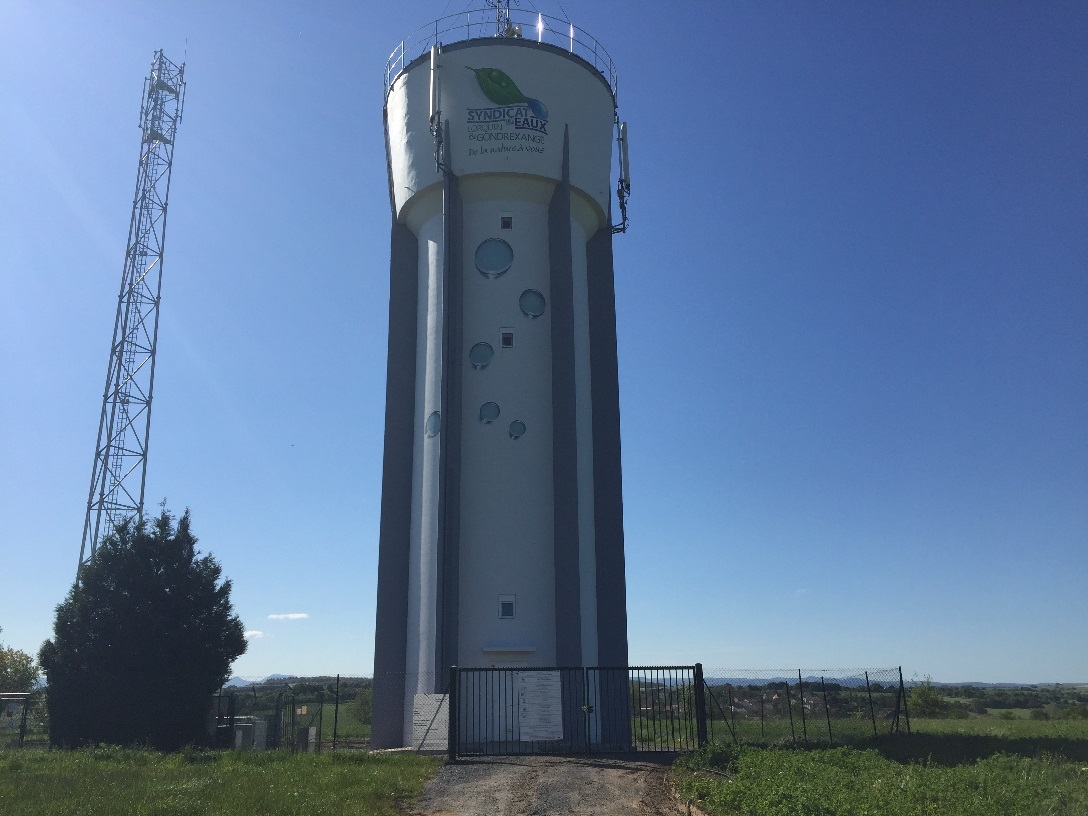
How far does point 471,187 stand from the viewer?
28.7m

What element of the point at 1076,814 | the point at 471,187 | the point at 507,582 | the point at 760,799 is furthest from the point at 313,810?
the point at 471,187

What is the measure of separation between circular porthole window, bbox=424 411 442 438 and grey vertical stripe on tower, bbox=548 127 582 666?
3.52m

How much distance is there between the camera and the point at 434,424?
2714cm

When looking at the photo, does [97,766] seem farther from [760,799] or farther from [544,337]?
[544,337]

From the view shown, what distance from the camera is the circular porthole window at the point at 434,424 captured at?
26922mm

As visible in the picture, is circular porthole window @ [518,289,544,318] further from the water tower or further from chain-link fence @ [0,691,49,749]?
chain-link fence @ [0,691,49,749]

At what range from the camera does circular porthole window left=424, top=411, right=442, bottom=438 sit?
88.3 feet

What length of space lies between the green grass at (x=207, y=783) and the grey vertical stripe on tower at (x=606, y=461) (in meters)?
8.35

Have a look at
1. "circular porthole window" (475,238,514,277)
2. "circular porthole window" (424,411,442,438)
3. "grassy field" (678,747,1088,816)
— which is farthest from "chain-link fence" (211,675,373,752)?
"circular porthole window" (475,238,514,277)

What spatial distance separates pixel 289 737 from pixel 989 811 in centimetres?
2385

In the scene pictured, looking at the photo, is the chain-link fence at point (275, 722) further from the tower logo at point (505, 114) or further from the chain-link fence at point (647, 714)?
the tower logo at point (505, 114)

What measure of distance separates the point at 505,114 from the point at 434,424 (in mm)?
10376

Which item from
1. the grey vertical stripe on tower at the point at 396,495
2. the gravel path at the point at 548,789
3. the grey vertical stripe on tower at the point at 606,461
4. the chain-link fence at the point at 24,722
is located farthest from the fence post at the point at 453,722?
the chain-link fence at the point at 24,722

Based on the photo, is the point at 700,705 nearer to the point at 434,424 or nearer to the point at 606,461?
the point at 606,461
